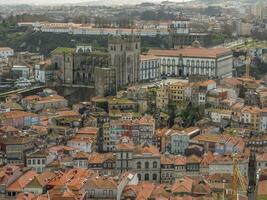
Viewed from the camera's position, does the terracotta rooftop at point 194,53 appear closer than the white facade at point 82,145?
No

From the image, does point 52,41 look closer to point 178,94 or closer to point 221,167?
point 178,94

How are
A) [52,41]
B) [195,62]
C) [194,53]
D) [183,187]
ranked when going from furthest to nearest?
[52,41] < [194,53] < [195,62] < [183,187]

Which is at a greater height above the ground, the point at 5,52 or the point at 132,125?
the point at 5,52

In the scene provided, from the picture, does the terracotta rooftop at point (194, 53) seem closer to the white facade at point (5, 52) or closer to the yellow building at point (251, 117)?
the white facade at point (5, 52)

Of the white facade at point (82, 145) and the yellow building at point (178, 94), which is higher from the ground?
the yellow building at point (178, 94)

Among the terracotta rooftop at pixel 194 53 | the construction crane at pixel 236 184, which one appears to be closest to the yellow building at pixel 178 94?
the terracotta rooftop at pixel 194 53

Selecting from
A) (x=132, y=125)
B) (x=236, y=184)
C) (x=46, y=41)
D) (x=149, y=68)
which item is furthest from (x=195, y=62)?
(x=236, y=184)

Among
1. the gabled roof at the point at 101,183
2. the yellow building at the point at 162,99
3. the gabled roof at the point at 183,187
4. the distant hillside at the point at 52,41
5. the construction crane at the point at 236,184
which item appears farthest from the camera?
the distant hillside at the point at 52,41

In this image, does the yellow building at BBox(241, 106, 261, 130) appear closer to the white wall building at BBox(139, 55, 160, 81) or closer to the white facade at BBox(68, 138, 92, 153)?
the white facade at BBox(68, 138, 92, 153)
